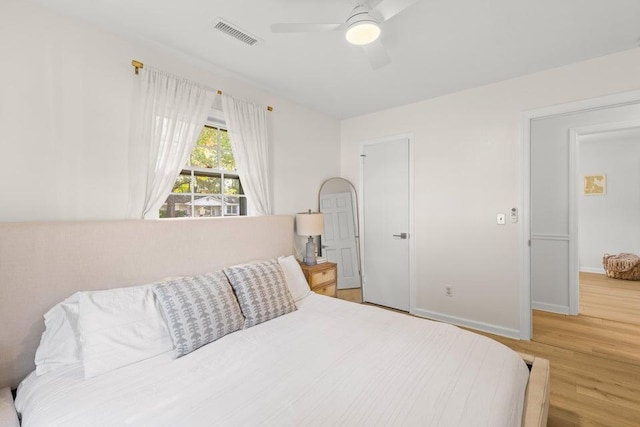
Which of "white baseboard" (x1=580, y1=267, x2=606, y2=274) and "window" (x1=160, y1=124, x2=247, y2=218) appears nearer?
"window" (x1=160, y1=124, x2=247, y2=218)

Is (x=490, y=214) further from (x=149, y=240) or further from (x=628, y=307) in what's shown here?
(x=149, y=240)

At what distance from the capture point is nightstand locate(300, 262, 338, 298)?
287 centimetres

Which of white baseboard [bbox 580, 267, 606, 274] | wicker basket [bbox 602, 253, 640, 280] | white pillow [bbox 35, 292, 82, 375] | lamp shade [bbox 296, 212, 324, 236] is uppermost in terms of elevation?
lamp shade [bbox 296, 212, 324, 236]

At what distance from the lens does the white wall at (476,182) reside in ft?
8.67

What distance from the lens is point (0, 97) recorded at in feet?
5.11

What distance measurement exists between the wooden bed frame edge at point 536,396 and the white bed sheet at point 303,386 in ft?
0.11

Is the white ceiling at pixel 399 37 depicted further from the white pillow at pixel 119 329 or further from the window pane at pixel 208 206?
the white pillow at pixel 119 329

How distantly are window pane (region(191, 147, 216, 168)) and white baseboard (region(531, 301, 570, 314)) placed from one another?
4.21 meters

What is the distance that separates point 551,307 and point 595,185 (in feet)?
10.2

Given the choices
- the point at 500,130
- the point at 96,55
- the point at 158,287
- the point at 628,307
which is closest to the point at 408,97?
the point at 500,130

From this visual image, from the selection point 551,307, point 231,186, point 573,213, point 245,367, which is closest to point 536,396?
point 245,367

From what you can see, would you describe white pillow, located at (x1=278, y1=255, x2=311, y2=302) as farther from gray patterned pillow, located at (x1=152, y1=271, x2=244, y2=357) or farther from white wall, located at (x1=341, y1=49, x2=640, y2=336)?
white wall, located at (x1=341, y1=49, x2=640, y2=336)

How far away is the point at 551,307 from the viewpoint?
3.64 meters

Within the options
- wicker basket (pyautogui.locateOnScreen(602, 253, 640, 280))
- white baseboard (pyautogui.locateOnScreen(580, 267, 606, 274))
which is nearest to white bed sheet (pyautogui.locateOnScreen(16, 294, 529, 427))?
wicker basket (pyautogui.locateOnScreen(602, 253, 640, 280))
